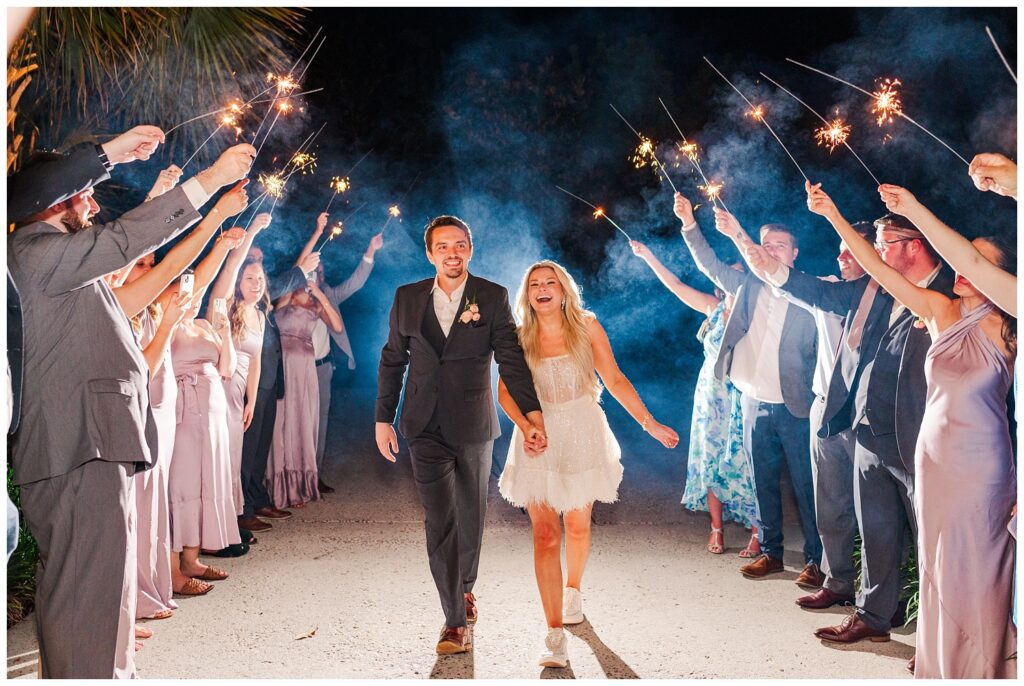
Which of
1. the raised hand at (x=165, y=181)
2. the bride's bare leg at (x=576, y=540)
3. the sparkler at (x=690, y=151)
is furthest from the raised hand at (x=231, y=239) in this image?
the sparkler at (x=690, y=151)

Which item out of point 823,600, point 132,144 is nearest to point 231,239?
A: point 132,144

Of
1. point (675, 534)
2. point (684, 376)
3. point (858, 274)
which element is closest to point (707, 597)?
point (675, 534)

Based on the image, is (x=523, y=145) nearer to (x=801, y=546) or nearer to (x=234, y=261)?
(x=234, y=261)

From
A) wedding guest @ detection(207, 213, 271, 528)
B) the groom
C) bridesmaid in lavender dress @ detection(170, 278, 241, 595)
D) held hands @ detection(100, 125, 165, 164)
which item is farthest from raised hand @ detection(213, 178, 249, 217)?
wedding guest @ detection(207, 213, 271, 528)

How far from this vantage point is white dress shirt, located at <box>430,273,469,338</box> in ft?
12.7

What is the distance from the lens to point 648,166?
5.43 m

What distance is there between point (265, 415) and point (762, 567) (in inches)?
124

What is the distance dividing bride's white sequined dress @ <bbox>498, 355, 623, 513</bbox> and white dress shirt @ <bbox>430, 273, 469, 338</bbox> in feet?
1.48

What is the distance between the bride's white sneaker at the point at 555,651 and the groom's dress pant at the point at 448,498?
1.31ft

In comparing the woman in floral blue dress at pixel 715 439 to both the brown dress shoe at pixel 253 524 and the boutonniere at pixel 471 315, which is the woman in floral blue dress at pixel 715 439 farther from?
the brown dress shoe at pixel 253 524

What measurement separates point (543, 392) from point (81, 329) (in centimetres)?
186

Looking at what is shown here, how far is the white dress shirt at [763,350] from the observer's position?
4.66 meters

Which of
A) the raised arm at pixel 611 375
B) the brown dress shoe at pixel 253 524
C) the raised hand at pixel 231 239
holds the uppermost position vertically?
the raised hand at pixel 231 239

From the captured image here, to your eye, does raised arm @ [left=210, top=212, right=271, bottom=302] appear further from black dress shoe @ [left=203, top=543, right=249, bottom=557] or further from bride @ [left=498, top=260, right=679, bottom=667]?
bride @ [left=498, top=260, right=679, bottom=667]
